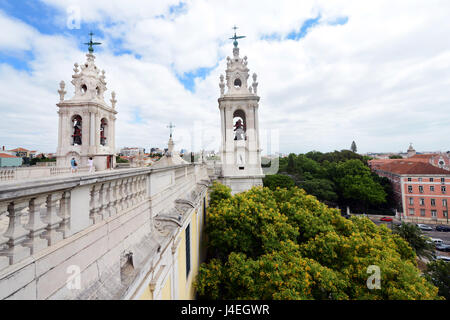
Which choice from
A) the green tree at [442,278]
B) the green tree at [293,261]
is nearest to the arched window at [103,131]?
the green tree at [293,261]

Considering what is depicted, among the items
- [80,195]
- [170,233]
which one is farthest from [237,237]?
[80,195]

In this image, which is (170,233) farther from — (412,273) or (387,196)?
(387,196)

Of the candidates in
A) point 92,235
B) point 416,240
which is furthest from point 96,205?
point 416,240

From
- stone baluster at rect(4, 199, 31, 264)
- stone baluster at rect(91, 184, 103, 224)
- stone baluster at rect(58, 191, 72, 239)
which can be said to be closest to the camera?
stone baluster at rect(4, 199, 31, 264)

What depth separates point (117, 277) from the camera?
9.91ft

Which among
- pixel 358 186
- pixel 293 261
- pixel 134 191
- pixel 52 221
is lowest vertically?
pixel 358 186

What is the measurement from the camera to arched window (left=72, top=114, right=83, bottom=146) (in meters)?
19.3

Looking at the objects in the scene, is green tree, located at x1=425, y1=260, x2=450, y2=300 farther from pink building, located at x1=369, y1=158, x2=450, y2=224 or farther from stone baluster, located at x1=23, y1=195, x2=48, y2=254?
pink building, located at x1=369, y1=158, x2=450, y2=224

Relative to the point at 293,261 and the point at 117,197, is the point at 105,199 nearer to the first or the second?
the point at 117,197

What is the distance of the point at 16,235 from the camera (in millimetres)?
1958

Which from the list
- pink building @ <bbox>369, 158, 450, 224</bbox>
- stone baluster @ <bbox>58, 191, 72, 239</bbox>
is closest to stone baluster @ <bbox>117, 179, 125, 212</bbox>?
stone baluster @ <bbox>58, 191, 72, 239</bbox>

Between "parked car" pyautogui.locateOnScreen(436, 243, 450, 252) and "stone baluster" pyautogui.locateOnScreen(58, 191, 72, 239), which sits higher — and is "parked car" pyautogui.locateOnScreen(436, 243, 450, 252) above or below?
below

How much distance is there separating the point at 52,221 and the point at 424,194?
5472 centimetres

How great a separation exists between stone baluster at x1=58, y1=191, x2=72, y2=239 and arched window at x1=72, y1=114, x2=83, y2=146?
2046cm
